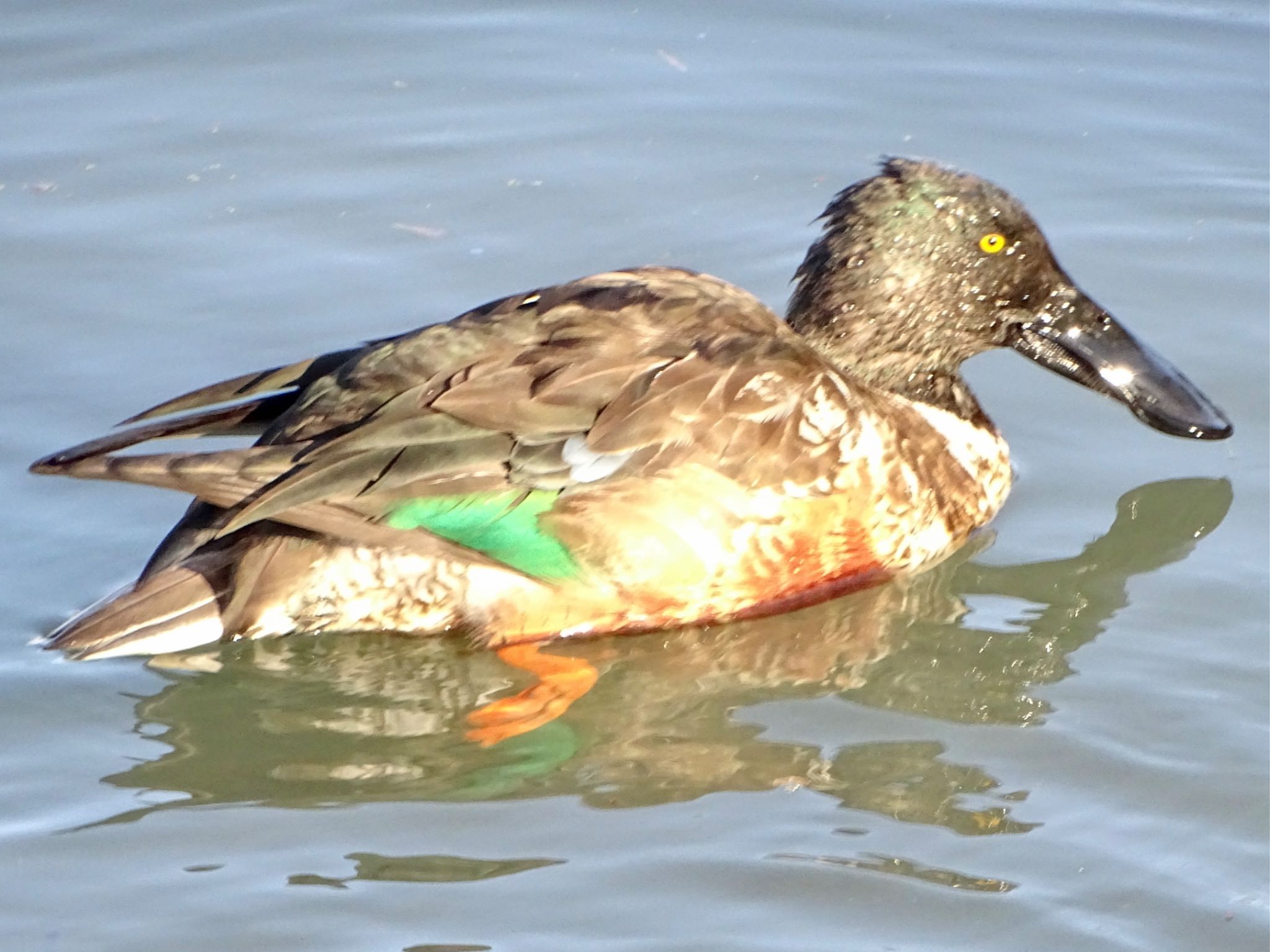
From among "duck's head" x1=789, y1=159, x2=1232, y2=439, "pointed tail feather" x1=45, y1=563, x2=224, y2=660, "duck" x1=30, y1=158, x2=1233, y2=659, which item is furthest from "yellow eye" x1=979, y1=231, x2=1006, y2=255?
"pointed tail feather" x1=45, y1=563, x2=224, y2=660

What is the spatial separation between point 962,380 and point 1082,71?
2.92 metres

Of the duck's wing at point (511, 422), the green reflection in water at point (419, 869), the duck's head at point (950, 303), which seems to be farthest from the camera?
the duck's head at point (950, 303)

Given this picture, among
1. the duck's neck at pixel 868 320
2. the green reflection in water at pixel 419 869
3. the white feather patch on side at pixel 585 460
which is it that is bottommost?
the green reflection in water at pixel 419 869

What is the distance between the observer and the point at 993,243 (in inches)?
250

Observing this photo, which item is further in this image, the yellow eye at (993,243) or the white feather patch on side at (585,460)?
the yellow eye at (993,243)

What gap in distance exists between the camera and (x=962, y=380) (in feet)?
21.7

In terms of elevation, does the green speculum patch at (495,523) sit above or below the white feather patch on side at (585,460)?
below

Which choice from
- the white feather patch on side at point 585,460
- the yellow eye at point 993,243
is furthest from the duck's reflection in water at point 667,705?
the yellow eye at point 993,243

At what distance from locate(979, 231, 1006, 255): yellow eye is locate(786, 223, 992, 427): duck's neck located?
0.23 meters

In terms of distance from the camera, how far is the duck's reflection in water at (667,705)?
5.04 m

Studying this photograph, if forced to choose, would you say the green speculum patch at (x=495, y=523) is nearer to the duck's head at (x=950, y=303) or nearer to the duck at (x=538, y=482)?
the duck at (x=538, y=482)

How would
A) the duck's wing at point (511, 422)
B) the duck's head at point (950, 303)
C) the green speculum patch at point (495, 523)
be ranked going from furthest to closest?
1. the duck's head at point (950, 303)
2. the green speculum patch at point (495, 523)
3. the duck's wing at point (511, 422)

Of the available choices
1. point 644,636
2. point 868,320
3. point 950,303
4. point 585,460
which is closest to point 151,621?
point 585,460

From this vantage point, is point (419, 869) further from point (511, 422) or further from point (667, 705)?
point (511, 422)
